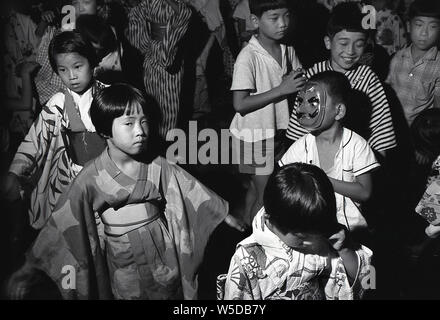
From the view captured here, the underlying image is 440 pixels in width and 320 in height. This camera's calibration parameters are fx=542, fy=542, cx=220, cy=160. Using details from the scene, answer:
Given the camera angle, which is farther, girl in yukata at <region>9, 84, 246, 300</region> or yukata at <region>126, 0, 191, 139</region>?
yukata at <region>126, 0, 191, 139</region>

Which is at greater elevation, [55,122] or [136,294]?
[55,122]

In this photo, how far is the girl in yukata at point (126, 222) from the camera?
1.64 meters

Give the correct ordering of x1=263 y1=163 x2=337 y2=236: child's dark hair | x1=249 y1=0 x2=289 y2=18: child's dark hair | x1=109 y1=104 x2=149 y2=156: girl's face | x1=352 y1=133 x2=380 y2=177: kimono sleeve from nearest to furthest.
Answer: x1=263 y1=163 x2=337 y2=236: child's dark hair → x1=109 y1=104 x2=149 y2=156: girl's face → x1=352 y1=133 x2=380 y2=177: kimono sleeve → x1=249 y1=0 x2=289 y2=18: child's dark hair

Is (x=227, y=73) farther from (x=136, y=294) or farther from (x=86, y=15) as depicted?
(x=136, y=294)

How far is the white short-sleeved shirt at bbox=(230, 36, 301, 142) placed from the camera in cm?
195

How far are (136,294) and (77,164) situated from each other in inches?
19.0

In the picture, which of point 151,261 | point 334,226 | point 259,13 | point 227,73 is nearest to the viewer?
point 334,226

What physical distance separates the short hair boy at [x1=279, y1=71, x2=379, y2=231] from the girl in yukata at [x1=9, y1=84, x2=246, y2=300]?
1.19ft

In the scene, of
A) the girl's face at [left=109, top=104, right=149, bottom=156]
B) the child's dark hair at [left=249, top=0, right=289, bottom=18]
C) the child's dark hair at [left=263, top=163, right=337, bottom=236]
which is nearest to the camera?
the child's dark hair at [left=263, top=163, right=337, bottom=236]

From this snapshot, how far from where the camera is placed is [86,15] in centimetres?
197

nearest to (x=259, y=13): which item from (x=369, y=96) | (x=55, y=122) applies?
(x=369, y=96)

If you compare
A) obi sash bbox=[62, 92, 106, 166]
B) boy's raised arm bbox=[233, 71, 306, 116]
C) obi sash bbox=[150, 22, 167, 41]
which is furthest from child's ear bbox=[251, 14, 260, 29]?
obi sash bbox=[62, 92, 106, 166]

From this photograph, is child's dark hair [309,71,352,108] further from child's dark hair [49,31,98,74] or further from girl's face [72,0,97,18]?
girl's face [72,0,97,18]

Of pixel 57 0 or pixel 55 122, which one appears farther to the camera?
pixel 57 0
